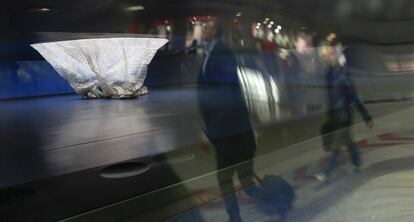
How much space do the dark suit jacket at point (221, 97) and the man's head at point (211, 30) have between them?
0.14 m

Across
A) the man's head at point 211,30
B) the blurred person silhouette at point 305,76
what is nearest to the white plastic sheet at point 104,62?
the man's head at point 211,30

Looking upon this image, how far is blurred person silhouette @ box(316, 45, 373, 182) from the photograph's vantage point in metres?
7.13

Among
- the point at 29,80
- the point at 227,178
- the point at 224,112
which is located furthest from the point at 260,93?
the point at 29,80

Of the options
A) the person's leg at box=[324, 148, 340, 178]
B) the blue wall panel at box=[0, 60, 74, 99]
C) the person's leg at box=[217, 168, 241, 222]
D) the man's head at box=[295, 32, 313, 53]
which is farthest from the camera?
the man's head at box=[295, 32, 313, 53]

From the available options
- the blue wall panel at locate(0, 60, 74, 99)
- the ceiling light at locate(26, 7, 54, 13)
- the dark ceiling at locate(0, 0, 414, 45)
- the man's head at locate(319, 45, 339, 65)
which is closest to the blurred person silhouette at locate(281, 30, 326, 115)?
the man's head at locate(319, 45, 339, 65)

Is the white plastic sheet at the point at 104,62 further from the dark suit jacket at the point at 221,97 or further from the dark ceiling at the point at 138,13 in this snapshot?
the dark suit jacket at the point at 221,97

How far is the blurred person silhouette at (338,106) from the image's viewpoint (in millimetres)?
7129

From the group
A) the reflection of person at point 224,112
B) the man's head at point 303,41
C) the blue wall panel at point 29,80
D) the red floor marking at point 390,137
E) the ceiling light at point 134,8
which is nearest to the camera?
the blue wall panel at point 29,80

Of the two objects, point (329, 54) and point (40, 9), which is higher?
point (40, 9)

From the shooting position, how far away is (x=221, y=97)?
19.9 feet

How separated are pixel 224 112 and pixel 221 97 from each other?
0.29m

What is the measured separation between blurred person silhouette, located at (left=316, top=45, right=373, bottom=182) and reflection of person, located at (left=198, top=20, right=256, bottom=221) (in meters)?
1.50

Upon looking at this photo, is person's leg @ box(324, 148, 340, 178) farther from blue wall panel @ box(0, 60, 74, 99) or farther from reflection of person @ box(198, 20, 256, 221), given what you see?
blue wall panel @ box(0, 60, 74, 99)

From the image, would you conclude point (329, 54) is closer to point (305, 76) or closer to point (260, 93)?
point (305, 76)
